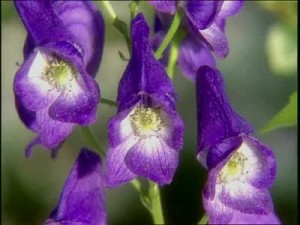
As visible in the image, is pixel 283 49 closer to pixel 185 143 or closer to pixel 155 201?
pixel 185 143

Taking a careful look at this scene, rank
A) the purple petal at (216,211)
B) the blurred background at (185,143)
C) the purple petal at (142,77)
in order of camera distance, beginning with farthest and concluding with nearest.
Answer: the blurred background at (185,143), the purple petal at (216,211), the purple petal at (142,77)

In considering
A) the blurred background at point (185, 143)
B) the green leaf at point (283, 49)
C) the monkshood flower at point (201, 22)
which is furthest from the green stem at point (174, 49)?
the blurred background at point (185, 143)

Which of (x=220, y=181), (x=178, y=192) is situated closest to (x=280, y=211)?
(x=178, y=192)

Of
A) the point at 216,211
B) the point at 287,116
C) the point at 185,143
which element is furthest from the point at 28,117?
the point at 185,143

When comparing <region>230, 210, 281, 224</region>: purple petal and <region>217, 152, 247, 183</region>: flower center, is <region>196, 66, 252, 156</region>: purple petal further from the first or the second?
<region>230, 210, 281, 224</region>: purple petal

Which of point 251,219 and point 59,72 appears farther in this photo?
point 251,219

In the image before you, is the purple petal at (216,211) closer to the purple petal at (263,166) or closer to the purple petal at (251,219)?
the purple petal at (263,166)

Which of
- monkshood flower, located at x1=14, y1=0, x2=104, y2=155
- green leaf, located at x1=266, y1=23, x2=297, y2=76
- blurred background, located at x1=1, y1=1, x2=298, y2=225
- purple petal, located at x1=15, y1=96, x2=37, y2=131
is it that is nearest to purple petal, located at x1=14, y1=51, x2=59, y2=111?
monkshood flower, located at x1=14, y1=0, x2=104, y2=155

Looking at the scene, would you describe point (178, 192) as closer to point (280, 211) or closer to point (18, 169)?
point (280, 211)
